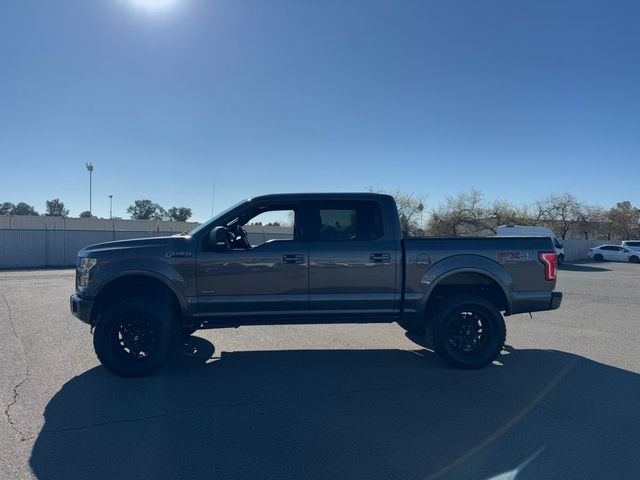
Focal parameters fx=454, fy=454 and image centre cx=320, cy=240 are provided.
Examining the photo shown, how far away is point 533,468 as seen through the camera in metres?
3.37

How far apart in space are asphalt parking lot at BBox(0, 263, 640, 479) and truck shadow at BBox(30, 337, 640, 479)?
2 centimetres

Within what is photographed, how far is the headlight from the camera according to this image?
217 inches

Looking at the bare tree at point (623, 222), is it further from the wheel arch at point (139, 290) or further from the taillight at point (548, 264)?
the wheel arch at point (139, 290)

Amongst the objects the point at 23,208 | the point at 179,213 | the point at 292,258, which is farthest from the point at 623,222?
the point at 23,208

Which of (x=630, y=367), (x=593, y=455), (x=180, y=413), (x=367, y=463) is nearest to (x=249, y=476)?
(x=367, y=463)

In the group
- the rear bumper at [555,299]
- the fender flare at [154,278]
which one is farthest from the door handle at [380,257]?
the fender flare at [154,278]

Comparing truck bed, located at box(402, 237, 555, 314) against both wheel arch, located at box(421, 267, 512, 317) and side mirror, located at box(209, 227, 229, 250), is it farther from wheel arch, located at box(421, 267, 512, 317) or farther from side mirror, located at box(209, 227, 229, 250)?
side mirror, located at box(209, 227, 229, 250)

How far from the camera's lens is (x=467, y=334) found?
5.86 meters

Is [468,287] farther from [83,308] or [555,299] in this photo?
[83,308]

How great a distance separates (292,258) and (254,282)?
0.55m

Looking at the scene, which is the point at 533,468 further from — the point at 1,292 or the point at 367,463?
the point at 1,292

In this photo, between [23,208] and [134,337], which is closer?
[134,337]

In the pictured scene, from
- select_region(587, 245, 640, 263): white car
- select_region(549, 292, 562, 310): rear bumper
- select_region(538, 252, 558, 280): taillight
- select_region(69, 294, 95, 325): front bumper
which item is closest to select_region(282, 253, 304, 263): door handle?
select_region(69, 294, 95, 325): front bumper

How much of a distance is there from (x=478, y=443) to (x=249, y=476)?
6.15 feet
